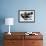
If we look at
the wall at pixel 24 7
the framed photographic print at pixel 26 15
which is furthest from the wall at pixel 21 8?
the framed photographic print at pixel 26 15

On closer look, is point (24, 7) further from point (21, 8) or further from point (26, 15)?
point (26, 15)

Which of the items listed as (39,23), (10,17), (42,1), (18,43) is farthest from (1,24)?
(42,1)

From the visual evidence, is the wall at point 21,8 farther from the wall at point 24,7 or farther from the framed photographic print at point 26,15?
the framed photographic print at point 26,15

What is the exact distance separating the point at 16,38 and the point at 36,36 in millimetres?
619

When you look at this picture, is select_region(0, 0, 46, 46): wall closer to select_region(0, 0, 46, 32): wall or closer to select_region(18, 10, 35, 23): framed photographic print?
select_region(0, 0, 46, 32): wall

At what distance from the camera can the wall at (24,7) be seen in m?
4.41

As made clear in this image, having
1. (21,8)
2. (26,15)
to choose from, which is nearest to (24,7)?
(21,8)

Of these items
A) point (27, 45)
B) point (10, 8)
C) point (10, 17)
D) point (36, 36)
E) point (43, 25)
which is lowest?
point (27, 45)

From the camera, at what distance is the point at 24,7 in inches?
174

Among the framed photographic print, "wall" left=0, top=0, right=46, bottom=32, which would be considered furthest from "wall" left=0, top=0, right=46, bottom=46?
the framed photographic print

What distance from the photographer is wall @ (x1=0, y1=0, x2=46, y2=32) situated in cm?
441

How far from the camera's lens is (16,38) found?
3879 millimetres

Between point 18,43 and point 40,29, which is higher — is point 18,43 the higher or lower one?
the lower one

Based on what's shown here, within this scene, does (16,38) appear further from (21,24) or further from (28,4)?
(28,4)
